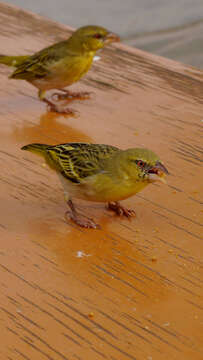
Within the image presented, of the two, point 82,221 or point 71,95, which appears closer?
point 82,221

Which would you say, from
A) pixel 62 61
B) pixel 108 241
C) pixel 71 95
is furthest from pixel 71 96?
pixel 108 241

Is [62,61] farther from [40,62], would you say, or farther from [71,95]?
Result: [71,95]

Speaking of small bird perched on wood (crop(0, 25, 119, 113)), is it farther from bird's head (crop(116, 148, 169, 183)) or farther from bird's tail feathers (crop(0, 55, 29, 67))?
bird's head (crop(116, 148, 169, 183))

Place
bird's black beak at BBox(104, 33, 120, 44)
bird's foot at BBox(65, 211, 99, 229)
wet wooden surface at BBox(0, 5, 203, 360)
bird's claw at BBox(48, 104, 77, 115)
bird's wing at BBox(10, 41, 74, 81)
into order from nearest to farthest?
wet wooden surface at BBox(0, 5, 203, 360), bird's foot at BBox(65, 211, 99, 229), bird's claw at BBox(48, 104, 77, 115), bird's wing at BBox(10, 41, 74, 81), bird's black beak at BBox(104, 33, 120, 44)

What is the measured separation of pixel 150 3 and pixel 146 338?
17.8 feet

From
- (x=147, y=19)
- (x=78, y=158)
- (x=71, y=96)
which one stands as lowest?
(x=147, y=19)

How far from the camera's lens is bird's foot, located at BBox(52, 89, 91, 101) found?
2.95m

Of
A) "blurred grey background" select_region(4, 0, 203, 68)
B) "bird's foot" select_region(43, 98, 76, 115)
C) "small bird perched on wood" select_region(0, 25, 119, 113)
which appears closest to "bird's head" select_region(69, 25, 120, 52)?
"small bird perched on wood" select_region(0, 25, 119, 113)

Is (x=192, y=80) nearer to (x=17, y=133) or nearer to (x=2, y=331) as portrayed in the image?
(x=17, y=133)

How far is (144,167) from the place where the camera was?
203 cm

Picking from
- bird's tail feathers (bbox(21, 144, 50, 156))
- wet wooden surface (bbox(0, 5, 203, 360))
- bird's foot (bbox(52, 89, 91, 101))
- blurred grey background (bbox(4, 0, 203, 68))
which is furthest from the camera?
blurred grey background (bbox(4, 0, 203, 68))

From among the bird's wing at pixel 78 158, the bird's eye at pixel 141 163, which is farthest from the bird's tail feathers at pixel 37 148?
the bird's eye at pixel 141 163

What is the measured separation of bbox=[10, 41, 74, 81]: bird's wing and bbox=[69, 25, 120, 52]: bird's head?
0.07 metres

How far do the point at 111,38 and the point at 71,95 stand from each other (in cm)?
45
